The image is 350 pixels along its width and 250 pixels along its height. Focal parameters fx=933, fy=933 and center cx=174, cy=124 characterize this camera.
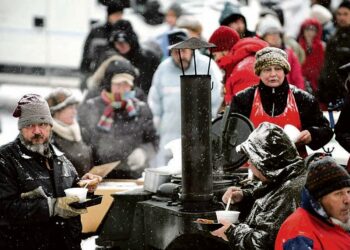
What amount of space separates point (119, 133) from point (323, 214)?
5995mm

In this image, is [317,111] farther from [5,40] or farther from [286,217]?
[5,40]

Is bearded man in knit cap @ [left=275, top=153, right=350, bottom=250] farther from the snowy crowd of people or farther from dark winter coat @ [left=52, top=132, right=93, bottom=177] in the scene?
dark winter coat @ [left=52, top=132, right=93, bottom=177]

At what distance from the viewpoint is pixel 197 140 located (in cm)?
732

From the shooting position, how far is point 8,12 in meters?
15.8

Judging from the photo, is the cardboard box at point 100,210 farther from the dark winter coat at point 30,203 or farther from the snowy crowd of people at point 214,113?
the dark winter coat at point 30,203

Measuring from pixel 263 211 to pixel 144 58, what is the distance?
693 centimetres

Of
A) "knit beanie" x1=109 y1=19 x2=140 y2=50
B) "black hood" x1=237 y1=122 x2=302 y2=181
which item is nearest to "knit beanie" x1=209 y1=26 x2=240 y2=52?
"knit beanie" x1=109 y1=19 x2=140 y2=50

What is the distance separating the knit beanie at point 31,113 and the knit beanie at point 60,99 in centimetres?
354

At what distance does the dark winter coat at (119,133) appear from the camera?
1090cm

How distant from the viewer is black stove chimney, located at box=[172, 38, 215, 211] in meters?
7.29

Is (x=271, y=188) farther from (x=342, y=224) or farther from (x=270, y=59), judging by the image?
(x=270, y=59)

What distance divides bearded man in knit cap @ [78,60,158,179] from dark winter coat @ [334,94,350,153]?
3910 millimetres

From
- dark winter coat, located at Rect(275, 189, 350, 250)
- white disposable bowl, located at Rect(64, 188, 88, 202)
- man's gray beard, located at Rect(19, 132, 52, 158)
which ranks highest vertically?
man's gray beard, located at Rect(19, 132, 52, 158)

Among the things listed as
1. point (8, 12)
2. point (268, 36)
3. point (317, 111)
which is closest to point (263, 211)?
point (317, 111)
